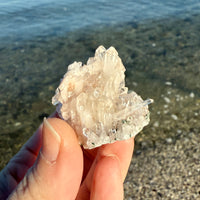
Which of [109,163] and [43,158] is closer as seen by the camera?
[43,158]

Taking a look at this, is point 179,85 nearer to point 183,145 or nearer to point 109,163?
point 183,145

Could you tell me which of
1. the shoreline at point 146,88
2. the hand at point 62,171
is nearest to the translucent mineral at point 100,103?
the hand at point 62,171

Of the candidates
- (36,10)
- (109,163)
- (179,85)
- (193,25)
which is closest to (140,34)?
(193,25)

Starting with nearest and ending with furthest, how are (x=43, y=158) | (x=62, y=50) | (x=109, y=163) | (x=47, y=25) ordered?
1. (x=43, y=158)
2. (x=109, y=163)
3. (x=62, y=50)
4. (x=47, y=25)

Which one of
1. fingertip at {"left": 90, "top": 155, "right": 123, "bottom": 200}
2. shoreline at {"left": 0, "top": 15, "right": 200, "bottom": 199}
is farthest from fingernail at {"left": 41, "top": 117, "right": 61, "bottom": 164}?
shoreline at {"left": 0, "top": 15, "right": 200, "bottom": 199}

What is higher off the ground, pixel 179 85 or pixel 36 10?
pixel 36 10

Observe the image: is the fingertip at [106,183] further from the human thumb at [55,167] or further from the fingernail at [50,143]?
the fingernail at [50,143]

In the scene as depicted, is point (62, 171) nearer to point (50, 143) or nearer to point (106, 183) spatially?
point (50, 143)

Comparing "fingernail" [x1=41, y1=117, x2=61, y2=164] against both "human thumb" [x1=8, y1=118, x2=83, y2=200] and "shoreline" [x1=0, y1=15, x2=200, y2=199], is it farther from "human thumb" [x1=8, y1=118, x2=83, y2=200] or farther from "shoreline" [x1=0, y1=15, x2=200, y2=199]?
"shoreline" [x1=0, y1=15, x2=200, y2=199]
